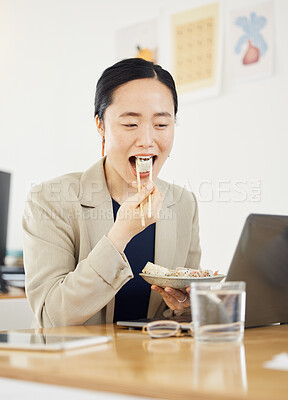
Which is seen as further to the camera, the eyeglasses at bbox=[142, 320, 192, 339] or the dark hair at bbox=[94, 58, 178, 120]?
the dark hair at bbox=[94, 58, 178, 120]

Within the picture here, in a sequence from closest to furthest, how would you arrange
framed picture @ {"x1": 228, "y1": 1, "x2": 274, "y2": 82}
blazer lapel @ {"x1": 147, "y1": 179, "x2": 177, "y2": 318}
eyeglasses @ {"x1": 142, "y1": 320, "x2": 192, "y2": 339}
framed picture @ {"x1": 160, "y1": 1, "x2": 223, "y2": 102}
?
eyeglasses @ {"x1": 142, "y1": 320, "x2": 192, "y2": 339}, blazer lapel @ {"x1": 147, "y1": 179, "x2": 177, "y2": 318}, framed picture @ {"x1": 228, "y1": 1, "x2": 274, "y2": 82}, framed picture @ {"x1": 160, "y1": 1, "x2": 223, "y2": 102}

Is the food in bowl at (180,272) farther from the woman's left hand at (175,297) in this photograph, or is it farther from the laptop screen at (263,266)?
the laptop screen at (263,266)

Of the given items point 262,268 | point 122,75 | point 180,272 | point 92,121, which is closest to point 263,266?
point 262,268

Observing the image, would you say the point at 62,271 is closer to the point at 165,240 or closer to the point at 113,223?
the point at 113,223

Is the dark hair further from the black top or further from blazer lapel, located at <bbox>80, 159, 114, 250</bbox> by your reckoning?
the black top

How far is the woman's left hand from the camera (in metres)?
1.26

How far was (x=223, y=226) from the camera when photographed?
2607 millimetres

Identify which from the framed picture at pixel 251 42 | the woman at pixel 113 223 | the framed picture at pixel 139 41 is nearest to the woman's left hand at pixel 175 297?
the woman at pixel 113 223

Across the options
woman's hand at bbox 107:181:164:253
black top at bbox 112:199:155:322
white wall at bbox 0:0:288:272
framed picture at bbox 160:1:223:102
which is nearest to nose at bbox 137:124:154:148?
woman's hand at bbox 107:181:164:253

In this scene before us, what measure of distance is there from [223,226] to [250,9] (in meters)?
1.05

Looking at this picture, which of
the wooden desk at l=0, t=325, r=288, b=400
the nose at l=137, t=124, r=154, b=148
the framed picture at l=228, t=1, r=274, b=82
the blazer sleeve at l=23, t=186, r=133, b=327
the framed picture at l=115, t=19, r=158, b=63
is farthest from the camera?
the framed picture at l=115, t=19, r=158, b=63

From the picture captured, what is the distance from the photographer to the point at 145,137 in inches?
58.1

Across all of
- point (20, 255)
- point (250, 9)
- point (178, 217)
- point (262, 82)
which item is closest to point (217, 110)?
point (262, 82)

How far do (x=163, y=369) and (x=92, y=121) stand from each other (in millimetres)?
2626
